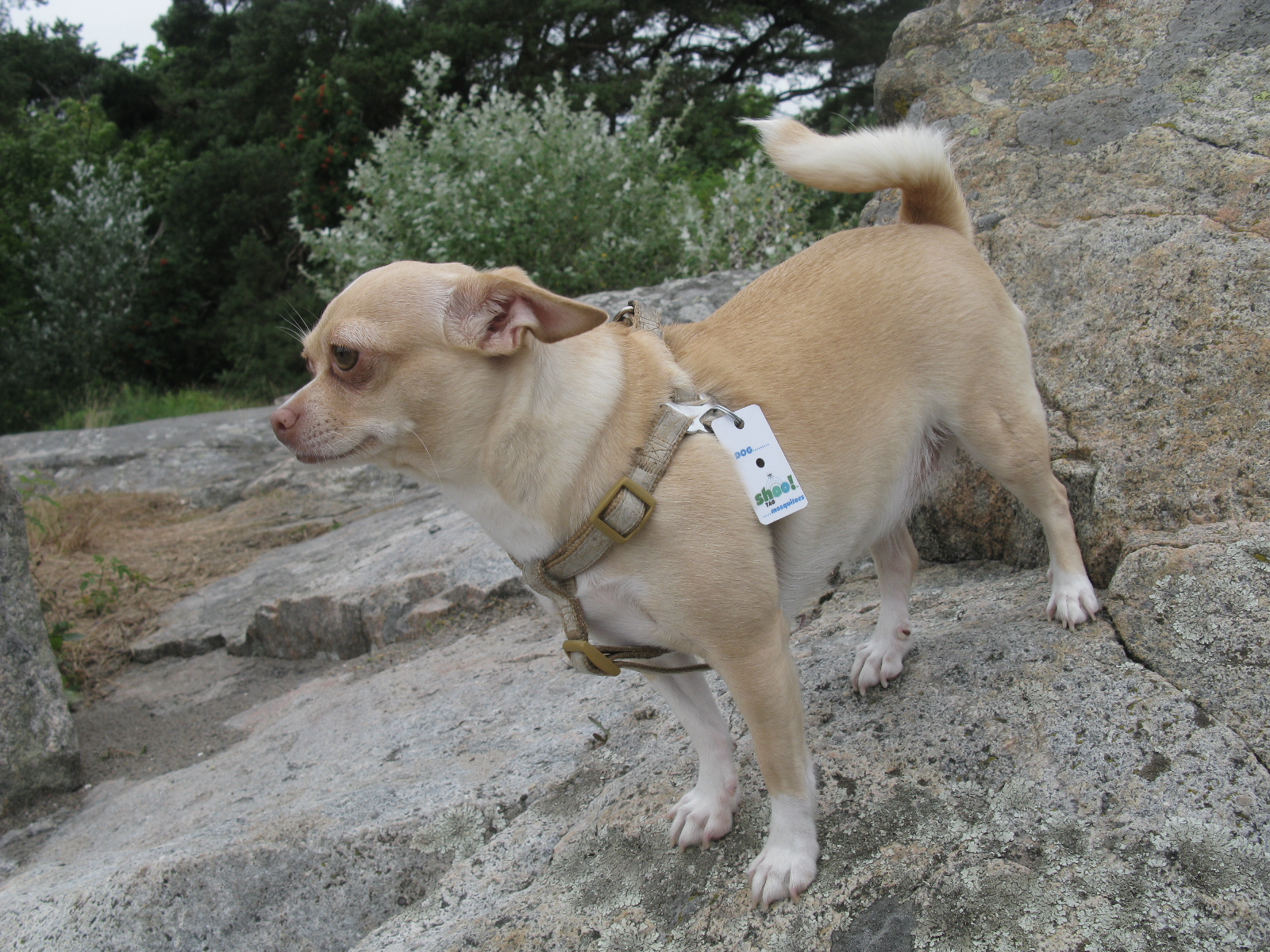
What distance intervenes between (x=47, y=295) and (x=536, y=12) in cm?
1010

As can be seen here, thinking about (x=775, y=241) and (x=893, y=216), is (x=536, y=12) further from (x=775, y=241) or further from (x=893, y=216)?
(x=893, y=216)

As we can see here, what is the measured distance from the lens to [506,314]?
1951mm

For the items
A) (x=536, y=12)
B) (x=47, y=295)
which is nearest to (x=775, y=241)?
(x=536, y=12)

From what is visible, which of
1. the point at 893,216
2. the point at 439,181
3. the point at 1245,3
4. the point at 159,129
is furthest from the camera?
the point at 159,129

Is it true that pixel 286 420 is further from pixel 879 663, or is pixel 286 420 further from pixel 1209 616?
pixel 1209 616

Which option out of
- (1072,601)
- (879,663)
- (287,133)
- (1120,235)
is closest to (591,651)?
(879,663)

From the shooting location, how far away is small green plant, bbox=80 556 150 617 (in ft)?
16.4

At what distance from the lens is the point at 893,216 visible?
3.93m

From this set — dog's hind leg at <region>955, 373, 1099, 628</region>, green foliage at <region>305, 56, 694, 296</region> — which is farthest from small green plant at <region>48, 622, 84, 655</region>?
dog's hind leg at <region>955, 373, 1099, 628</region>

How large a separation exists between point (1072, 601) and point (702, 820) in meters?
1.16

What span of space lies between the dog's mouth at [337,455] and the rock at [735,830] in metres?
1.10

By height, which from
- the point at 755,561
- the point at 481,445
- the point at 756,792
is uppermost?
the point at 481,445

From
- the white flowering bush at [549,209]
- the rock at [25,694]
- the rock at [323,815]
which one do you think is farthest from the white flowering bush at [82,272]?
the rock at [323,815]

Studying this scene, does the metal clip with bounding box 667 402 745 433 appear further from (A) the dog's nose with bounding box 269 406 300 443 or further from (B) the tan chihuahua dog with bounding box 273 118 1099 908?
(A) the dog's nose with bounding box 269 406 300 443
